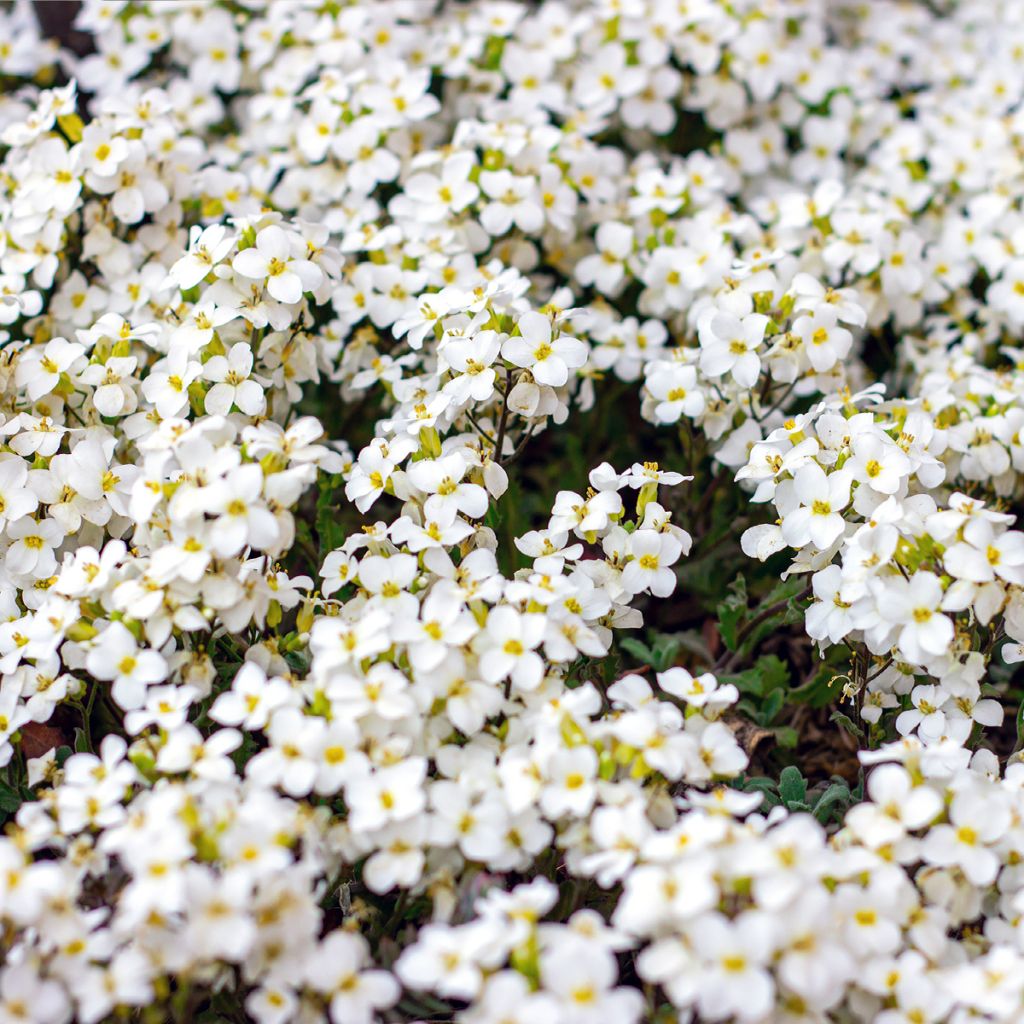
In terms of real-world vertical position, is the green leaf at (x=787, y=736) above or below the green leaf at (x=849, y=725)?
below

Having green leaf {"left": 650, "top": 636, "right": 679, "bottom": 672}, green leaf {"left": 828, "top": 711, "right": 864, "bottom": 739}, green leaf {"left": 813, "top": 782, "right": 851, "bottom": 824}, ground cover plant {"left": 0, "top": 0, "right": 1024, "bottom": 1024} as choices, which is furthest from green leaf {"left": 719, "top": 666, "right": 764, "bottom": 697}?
green leaf {"left": 813, "top": 782, "right": 851, "bottom": 824}

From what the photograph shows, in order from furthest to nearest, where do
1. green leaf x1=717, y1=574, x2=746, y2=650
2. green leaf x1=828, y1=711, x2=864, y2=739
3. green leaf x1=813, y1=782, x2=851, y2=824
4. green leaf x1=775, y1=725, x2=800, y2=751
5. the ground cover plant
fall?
green leaf x1=717, y1=574, x2=746, y2=650, green leaf x1=775, y1=725, x2=800, y2=751, green leaf x1=828, y1=711, x2=864, y2=739, green leaf x1=813, y1=782, x2=851, y2=824, the ground cover plant

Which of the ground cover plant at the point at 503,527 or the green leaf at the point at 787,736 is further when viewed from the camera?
the green leaf at the point at 787,736

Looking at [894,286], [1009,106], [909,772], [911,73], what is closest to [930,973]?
[909,772]

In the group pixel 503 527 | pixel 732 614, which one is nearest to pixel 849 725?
pixel 732 614

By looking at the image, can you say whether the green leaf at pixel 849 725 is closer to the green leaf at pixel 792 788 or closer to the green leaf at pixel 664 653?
the green leaf at pixel 792 788

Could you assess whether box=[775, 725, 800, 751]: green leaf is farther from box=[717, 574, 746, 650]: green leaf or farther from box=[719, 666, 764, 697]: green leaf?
box=[717, 574, 746, 650]: green leaf

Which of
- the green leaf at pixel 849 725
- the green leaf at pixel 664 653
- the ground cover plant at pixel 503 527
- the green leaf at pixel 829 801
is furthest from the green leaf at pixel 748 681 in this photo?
the green leaf at pixel 829 801

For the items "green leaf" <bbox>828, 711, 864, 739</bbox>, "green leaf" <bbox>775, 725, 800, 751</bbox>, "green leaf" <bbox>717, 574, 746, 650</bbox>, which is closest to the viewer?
"green leaf" <bbox>828, 711, 864, 739</bbox>
